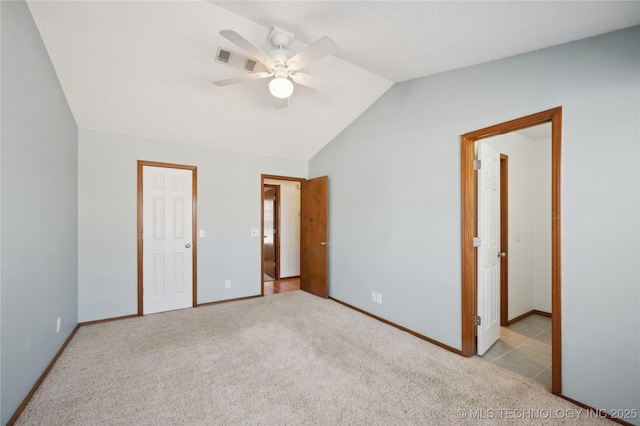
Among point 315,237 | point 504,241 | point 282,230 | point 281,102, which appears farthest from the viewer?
point 282,230

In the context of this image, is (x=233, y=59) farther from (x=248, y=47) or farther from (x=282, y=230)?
(x=282, y=230)

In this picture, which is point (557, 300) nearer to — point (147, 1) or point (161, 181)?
point (147, 1)

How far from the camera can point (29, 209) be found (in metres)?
1.87

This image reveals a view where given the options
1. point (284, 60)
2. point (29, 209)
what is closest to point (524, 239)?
point (284, 60)

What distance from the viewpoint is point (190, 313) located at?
3539 mm

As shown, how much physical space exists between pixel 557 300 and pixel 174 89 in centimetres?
387

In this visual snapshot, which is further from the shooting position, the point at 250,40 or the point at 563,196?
the point at 250,40

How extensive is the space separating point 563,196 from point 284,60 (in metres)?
2.22

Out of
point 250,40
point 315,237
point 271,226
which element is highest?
point 250,40

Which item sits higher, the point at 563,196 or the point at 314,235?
the point at 563,196

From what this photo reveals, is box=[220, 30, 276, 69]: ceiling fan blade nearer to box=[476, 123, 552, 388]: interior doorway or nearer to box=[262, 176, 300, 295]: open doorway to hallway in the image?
box=[476, 123, 552, 388]: interior doorway

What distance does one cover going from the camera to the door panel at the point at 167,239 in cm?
351

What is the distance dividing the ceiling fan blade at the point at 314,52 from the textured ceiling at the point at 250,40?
324 millimetres

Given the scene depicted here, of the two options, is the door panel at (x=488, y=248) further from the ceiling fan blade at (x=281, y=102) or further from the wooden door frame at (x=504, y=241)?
the ceiling fan blade at (x=281, y=102)
